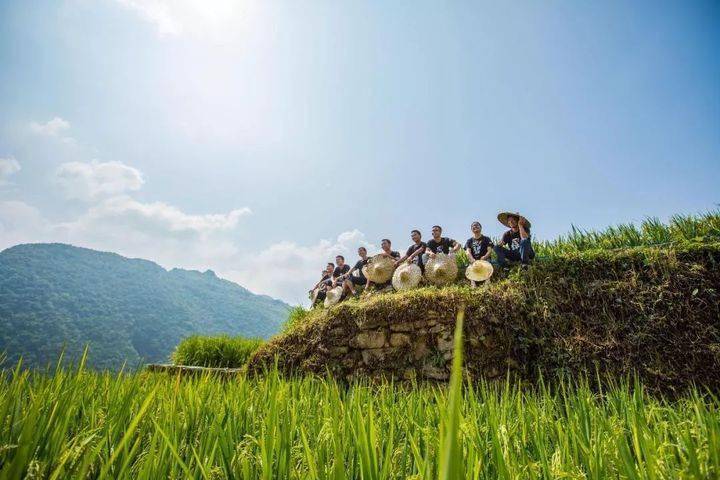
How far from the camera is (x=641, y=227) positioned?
21.8ft

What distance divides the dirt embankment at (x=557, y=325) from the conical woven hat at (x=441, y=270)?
756 mm

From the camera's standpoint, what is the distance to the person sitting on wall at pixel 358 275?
8.96 m

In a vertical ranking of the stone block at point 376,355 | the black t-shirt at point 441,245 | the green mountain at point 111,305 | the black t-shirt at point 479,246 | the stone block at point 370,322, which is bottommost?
the stone block at point 376,355

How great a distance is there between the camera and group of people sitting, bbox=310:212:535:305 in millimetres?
6805

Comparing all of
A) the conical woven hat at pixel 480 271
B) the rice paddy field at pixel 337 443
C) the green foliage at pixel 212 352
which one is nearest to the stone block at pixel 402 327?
the conical woven hat at pixel 480 271

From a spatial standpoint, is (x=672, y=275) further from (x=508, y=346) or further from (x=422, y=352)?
(x=422, y=352)

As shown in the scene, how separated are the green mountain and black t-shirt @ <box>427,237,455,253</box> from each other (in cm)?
3626

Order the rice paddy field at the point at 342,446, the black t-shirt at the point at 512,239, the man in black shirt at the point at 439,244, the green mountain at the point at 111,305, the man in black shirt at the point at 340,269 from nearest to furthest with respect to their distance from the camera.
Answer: the rice paddy field at the point at 342,446 → the black t-shirt at the point at 512,239 → the man in black shirt at the point at 439,244 → the man in black shirt at the point at 340,269 → the green mountain at the point at 111,305

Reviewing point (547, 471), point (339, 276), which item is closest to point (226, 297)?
point (339, 276)

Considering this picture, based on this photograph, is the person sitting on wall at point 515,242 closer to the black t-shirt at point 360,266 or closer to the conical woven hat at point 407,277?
the conical woven hat at point 407,277

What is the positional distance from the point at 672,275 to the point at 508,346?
2424 mm

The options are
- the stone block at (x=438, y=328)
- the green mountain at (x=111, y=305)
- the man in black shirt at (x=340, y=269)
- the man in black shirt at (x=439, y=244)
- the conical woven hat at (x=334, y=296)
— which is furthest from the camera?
the green mountain at (x=111, y=305)

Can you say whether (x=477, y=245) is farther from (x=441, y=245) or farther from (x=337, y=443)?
(x=337, y=443)

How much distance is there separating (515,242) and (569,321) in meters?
2.05
